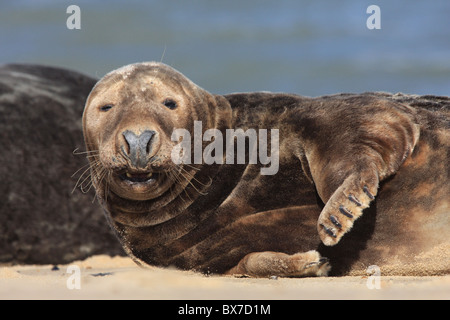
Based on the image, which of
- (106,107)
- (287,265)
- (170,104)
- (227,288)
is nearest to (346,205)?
(287,265)

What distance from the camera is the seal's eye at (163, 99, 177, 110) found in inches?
212

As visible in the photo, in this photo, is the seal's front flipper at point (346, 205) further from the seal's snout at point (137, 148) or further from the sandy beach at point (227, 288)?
the seal's snout at point (137, 148)

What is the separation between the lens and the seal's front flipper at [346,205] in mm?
4508

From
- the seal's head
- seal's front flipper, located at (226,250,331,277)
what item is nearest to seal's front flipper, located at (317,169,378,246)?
seal's front flipper, located at (226,250,331,277)

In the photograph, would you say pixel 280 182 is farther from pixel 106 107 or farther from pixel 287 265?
pixel 106 107

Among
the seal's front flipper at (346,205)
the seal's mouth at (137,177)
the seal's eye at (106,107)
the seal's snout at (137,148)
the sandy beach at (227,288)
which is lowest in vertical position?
the sandy beach at (227,288)

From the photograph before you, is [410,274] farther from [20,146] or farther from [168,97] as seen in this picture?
[20,146]

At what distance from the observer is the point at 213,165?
5.41m

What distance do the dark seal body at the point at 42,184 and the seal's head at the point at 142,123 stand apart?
92.4 inches

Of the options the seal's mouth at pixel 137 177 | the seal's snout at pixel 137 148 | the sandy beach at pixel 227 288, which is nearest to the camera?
the sandy beach at pixel 227 288

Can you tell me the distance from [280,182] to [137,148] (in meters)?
0.97

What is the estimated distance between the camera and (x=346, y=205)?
4551mm

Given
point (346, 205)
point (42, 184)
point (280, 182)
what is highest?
point (42, 184)

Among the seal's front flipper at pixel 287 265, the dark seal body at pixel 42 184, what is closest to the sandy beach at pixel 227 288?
the seal's front flipper at pixel 287 265
